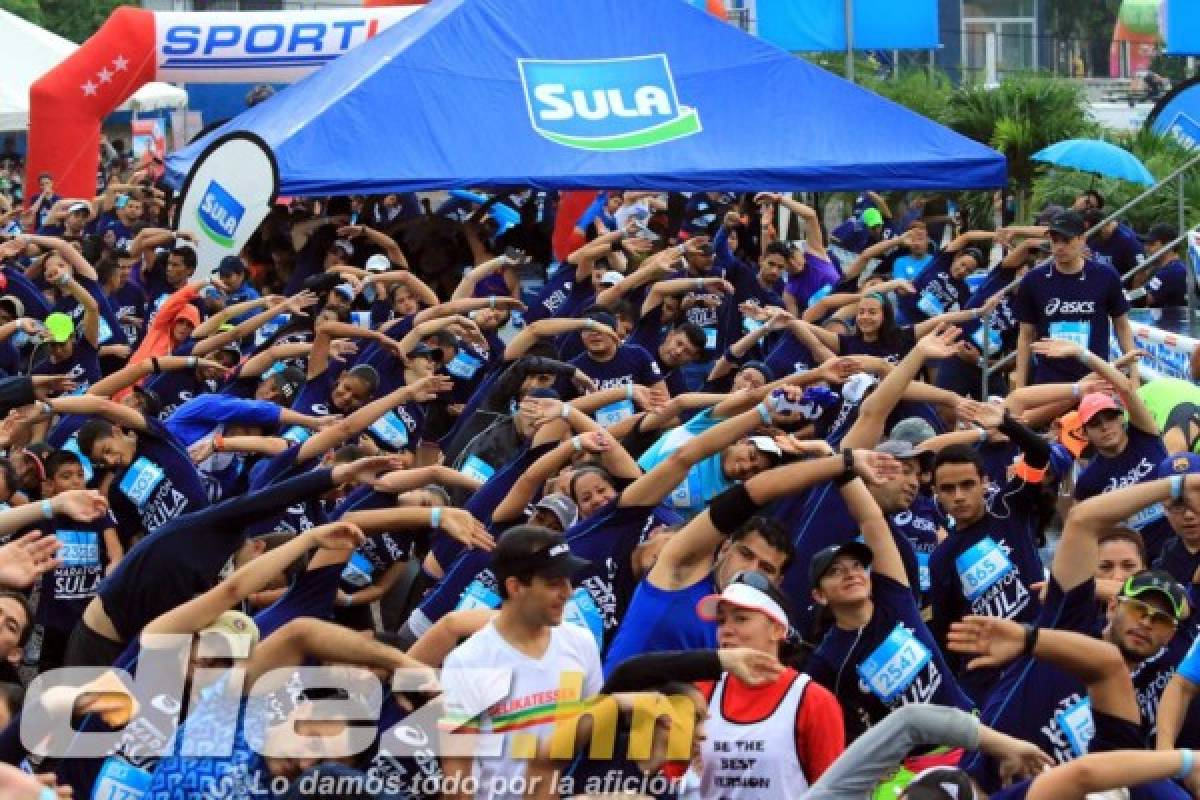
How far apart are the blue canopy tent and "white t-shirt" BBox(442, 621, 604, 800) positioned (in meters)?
10.6

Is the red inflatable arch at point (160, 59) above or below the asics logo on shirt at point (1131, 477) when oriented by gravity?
above

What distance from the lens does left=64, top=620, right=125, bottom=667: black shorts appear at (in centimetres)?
777

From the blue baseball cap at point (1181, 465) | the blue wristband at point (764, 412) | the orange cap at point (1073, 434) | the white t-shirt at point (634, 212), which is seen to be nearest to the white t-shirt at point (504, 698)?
the blue wristband at point (764, 412)

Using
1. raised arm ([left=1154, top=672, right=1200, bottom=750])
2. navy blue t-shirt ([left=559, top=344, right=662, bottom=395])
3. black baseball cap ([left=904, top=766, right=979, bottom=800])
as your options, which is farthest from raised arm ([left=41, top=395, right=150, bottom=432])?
black baseball cap ([left=904, top=766, right=979, bottom=800])

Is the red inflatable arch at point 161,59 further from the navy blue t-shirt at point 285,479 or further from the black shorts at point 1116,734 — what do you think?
the black shorts at point 1116,734

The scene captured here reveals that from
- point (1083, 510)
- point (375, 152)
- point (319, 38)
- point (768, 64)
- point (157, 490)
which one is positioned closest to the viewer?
point (1083, 510)

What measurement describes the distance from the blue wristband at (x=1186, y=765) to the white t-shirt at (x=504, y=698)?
1.58 meters

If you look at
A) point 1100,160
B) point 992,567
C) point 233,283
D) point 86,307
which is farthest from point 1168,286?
point 992,567

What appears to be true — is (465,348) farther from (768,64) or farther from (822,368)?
(768,64)

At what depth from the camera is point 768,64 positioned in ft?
58.7

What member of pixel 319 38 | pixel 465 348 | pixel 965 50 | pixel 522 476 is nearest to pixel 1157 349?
pixel 465 348

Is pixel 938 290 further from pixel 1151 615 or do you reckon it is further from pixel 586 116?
pixel 1151 615

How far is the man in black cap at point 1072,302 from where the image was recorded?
1230cm

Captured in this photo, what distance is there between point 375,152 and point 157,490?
6.82 meters
